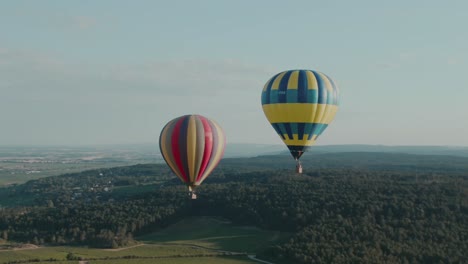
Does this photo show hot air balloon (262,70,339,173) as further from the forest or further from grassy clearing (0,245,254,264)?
grassy clearing (0,245,254,264)

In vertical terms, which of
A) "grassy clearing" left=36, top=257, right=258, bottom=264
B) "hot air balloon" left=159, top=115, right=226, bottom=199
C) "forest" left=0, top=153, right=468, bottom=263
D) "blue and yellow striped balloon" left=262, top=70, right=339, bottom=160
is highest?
"blue and yellow striped balloon" left=262, top=70, right=339, bottom=160

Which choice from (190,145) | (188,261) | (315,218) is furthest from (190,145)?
(315,218)

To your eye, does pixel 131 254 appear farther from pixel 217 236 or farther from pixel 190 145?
pixel 190 145

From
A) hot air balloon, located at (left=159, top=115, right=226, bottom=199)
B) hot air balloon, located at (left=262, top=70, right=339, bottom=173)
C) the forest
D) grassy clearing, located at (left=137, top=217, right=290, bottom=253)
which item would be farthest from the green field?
hot air balloon, located at (left=262, top=70, right=339, bottom=173)

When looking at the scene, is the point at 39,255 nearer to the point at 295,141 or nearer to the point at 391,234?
the point at 295,141

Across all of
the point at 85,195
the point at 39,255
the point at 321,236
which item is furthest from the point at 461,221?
the point at 85,195

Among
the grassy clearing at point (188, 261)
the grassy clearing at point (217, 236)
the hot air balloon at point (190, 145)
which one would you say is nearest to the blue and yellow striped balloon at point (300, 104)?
the hot air balloon at point (190, 145)

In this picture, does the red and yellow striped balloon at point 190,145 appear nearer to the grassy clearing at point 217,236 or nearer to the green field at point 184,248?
the green field at point 184,248
